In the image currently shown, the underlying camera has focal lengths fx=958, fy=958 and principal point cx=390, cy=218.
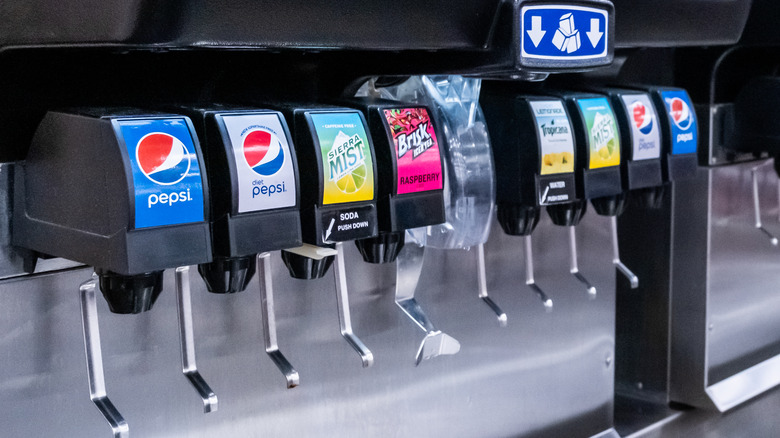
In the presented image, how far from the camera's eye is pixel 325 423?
49.6 inches

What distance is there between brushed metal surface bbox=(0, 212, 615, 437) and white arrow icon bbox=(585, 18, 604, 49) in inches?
17.4

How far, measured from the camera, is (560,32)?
985 mm

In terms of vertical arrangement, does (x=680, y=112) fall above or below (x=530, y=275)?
above

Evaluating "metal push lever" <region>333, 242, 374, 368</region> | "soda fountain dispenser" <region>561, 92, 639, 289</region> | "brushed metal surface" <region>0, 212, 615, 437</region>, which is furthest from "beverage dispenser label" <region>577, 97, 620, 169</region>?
"metal push lever" <region>333, 242, 374, 368</region>

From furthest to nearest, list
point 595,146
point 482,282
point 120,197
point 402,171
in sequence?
1. point 482,282
2. point 595,146
3. point 402,171
4. point 120,197

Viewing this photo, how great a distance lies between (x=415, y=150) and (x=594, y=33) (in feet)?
0.75

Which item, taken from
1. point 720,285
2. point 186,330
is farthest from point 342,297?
point 720,285

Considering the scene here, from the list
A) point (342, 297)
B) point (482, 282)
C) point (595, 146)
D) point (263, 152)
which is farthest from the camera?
point (482, 282)

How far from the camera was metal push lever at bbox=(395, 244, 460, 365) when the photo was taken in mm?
1250

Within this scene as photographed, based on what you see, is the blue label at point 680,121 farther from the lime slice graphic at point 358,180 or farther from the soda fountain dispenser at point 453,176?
the lime slice graphic at point 358,180

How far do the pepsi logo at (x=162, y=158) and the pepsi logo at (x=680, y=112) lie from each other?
0.82 m

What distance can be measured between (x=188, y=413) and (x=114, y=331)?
14 centimetres

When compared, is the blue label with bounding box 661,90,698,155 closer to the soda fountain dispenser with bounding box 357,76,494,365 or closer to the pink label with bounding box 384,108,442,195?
the soda fountain dispenser with bounding box 357,76,494,365

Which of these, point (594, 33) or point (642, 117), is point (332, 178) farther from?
point (642, 117)
